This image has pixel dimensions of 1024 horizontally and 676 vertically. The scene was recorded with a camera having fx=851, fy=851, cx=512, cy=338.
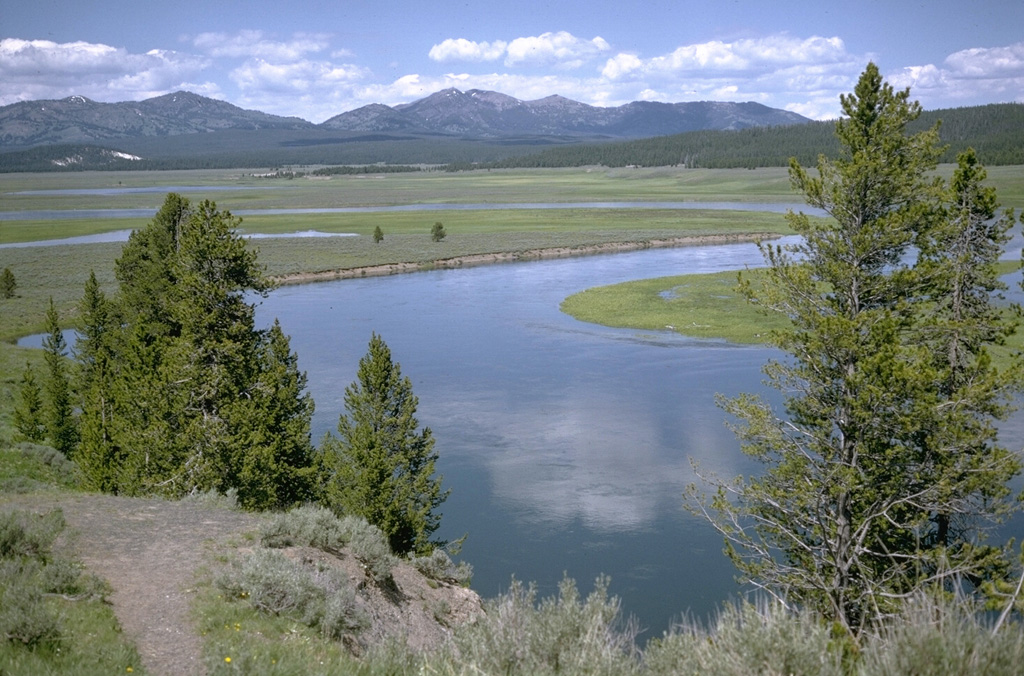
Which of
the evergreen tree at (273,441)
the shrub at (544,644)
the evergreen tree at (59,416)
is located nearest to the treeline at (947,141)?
the evergreen tree at (273,441)

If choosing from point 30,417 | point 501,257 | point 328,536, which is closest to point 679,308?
point 501,257

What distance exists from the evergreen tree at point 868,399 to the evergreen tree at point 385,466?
6654 millimetres

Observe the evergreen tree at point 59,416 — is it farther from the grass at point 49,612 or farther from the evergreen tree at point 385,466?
the grass at point 49,612

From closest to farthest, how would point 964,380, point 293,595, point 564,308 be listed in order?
1. point 293,595
2. point 964,380
3. point 564,308

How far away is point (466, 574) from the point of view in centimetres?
1633

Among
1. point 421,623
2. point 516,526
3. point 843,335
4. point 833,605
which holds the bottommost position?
point 516,526

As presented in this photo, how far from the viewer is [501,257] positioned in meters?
73.6

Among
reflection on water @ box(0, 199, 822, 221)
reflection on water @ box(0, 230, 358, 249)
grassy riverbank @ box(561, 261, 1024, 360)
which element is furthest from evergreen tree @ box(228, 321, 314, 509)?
reflection on water @ box(0, 199, 822, 221)

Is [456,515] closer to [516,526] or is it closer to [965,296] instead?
[516,526]

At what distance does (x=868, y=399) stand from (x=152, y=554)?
10143mm

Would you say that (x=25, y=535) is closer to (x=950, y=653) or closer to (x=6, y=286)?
(x=950, y=653)

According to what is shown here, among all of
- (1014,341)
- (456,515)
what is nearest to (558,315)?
(1014,341)

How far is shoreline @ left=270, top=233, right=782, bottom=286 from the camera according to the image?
64062 mm

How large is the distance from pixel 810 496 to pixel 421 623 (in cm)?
614
